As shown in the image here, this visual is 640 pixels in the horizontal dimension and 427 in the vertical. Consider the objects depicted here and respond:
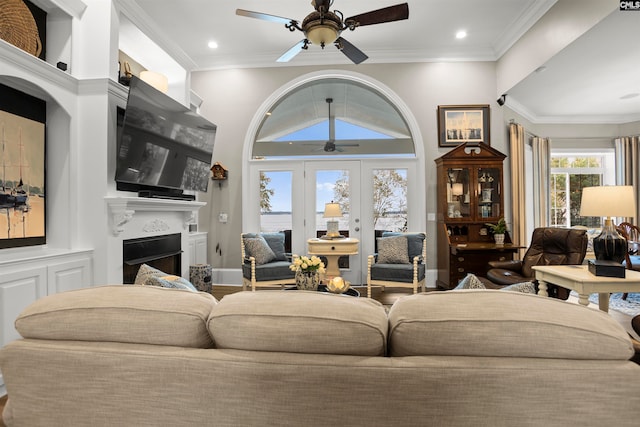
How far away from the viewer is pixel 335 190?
198 inches

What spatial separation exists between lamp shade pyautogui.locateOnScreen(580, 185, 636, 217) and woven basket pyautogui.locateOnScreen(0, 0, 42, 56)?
14.5 feet

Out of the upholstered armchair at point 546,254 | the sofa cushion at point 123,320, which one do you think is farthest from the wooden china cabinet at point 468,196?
the sofa cushion at point 123,320

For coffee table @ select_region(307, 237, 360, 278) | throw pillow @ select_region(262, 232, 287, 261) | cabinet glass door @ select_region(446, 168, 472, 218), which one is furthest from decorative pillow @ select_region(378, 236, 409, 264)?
throw pillow @ select_region(262, 232, 287, 261)

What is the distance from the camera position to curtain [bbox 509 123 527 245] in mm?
4754

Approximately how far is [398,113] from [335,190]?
151 centimetres

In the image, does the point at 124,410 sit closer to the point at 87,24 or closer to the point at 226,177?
the point at 87,24

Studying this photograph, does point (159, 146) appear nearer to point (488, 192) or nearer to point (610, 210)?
point (610, 210)

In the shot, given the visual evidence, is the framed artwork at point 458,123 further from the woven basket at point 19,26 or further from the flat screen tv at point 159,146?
the woven basket at point 19,26

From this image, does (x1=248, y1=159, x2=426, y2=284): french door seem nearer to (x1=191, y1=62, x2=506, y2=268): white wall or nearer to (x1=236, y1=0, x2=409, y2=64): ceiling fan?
(x1=191, y1=62, x2=506, y2=268): white wall

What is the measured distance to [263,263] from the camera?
4.34 m

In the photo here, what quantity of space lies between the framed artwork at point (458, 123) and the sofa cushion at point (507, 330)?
4287mm

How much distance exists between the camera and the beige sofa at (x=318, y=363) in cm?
76

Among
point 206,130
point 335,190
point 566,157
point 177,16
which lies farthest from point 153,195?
point 566,157

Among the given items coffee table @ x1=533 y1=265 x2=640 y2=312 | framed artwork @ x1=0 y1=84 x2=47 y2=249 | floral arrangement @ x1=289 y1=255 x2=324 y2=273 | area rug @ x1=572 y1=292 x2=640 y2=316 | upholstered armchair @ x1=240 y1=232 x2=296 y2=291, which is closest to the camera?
framed artwork @ x1=0 y1=84 x2=47 y2=249
